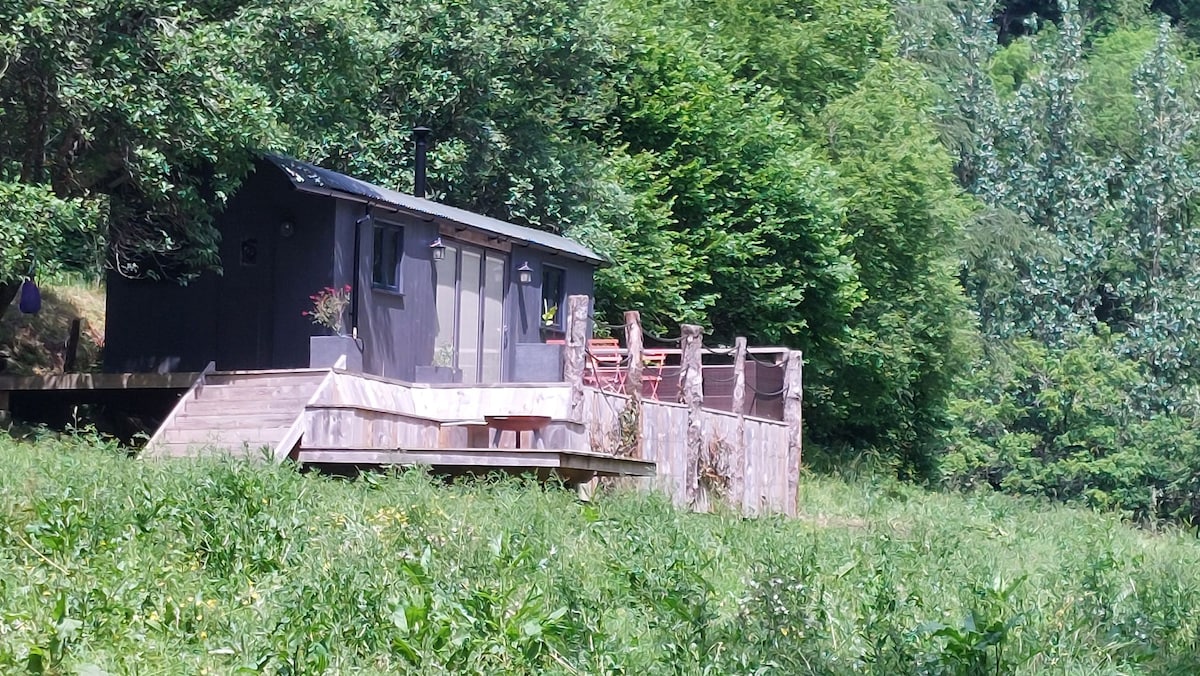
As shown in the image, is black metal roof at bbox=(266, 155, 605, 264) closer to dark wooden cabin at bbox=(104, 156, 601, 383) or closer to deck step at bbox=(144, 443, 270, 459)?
dark wooden cabin at bbox=(104, 156, 601, 383)

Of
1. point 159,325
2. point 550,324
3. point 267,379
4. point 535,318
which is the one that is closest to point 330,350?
A: point 267,379

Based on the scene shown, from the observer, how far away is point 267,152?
20562mm

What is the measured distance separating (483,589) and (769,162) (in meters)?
22.5

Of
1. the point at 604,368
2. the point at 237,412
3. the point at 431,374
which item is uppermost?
the point at 604,368

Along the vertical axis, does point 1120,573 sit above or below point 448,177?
below

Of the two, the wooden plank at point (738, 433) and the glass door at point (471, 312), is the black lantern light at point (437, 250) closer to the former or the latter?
the glass door at point (471, 312)

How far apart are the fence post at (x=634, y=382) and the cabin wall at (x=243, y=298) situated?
4.16 meters

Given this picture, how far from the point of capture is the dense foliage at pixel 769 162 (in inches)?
739

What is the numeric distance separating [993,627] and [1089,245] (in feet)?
146

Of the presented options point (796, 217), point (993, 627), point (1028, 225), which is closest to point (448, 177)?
point (796, 217)

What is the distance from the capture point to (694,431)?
20.6 meters

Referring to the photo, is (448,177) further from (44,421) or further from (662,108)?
(44,421)

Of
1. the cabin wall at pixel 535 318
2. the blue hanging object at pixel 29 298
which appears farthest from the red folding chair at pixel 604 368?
the blue hanging object at pixel 29 298

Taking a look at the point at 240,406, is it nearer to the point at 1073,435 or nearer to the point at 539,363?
the point at 539,363
